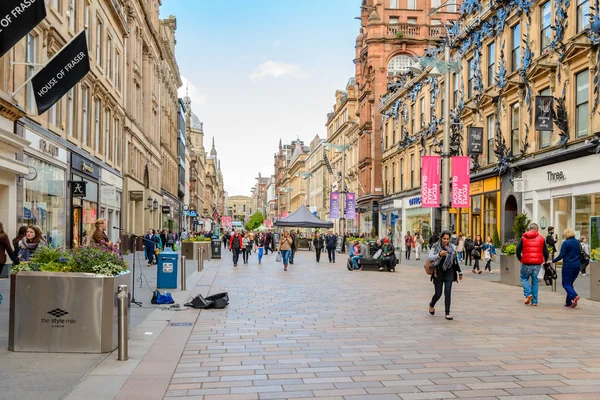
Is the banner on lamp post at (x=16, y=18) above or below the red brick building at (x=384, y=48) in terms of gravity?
below

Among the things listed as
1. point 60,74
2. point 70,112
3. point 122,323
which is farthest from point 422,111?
point 122,323

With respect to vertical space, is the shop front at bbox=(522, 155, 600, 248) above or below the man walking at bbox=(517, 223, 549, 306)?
above

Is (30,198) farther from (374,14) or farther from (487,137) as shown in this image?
(374,14)

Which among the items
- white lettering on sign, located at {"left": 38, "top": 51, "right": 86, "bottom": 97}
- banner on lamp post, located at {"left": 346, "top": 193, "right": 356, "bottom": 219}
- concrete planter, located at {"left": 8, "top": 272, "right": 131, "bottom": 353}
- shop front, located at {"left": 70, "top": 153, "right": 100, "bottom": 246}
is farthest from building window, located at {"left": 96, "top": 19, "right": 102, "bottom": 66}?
banner on lamp post, located at {"left": 346, "top": 193, "right": 356, "bottom": 219}

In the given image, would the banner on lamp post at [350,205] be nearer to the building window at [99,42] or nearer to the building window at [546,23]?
the building window at [99,42]

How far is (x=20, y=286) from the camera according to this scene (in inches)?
295

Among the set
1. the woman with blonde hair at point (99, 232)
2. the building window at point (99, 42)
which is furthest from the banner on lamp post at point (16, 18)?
the building window at point (99, 42)

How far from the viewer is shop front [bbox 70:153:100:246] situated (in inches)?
987

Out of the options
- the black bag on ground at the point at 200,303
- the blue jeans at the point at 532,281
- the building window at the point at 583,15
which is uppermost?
the building window at the point at 583,15

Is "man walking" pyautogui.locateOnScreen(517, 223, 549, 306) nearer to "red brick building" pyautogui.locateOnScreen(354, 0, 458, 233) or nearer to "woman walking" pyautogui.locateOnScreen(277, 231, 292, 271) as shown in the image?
"woman walking" pyautogui.locateOnScreen(277, 231, 292, 271)

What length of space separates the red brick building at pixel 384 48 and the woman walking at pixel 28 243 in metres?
42.7

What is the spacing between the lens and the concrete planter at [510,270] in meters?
18.3

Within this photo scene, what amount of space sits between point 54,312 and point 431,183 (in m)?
19.8

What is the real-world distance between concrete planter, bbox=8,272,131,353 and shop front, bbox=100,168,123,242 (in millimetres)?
22669
